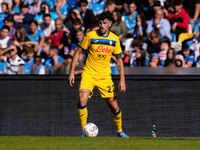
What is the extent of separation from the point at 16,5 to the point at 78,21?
2.74m

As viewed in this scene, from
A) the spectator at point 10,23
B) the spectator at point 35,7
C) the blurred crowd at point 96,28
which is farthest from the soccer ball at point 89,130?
the spectator at point 35,7

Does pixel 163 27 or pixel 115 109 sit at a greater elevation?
pixel 163 27

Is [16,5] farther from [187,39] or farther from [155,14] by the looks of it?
[187,39]

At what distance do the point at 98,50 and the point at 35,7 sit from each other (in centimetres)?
720

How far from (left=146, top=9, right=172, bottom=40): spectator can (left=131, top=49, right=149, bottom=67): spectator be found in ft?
4.47

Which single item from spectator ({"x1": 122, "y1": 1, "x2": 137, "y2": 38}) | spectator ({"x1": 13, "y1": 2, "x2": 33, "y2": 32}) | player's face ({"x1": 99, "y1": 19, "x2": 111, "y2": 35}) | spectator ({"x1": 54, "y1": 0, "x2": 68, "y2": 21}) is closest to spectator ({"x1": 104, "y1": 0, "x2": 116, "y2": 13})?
spectator ({"x1": 122, "y1": 1, "x2": 137, "y2": 38})

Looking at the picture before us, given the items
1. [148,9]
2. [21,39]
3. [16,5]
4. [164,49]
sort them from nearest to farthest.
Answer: [164,49] → [21,39] → [148,9] → [16,5]

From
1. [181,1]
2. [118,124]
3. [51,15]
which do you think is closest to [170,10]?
[181,1]

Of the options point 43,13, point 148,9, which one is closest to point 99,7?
point 148,9

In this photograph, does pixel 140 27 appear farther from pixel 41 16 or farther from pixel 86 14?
pixel 41 16

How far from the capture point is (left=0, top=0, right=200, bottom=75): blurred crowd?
12320mm

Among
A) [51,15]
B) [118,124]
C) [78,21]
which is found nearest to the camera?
[118,124]

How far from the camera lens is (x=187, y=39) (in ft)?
43.8

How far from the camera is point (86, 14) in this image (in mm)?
14117
